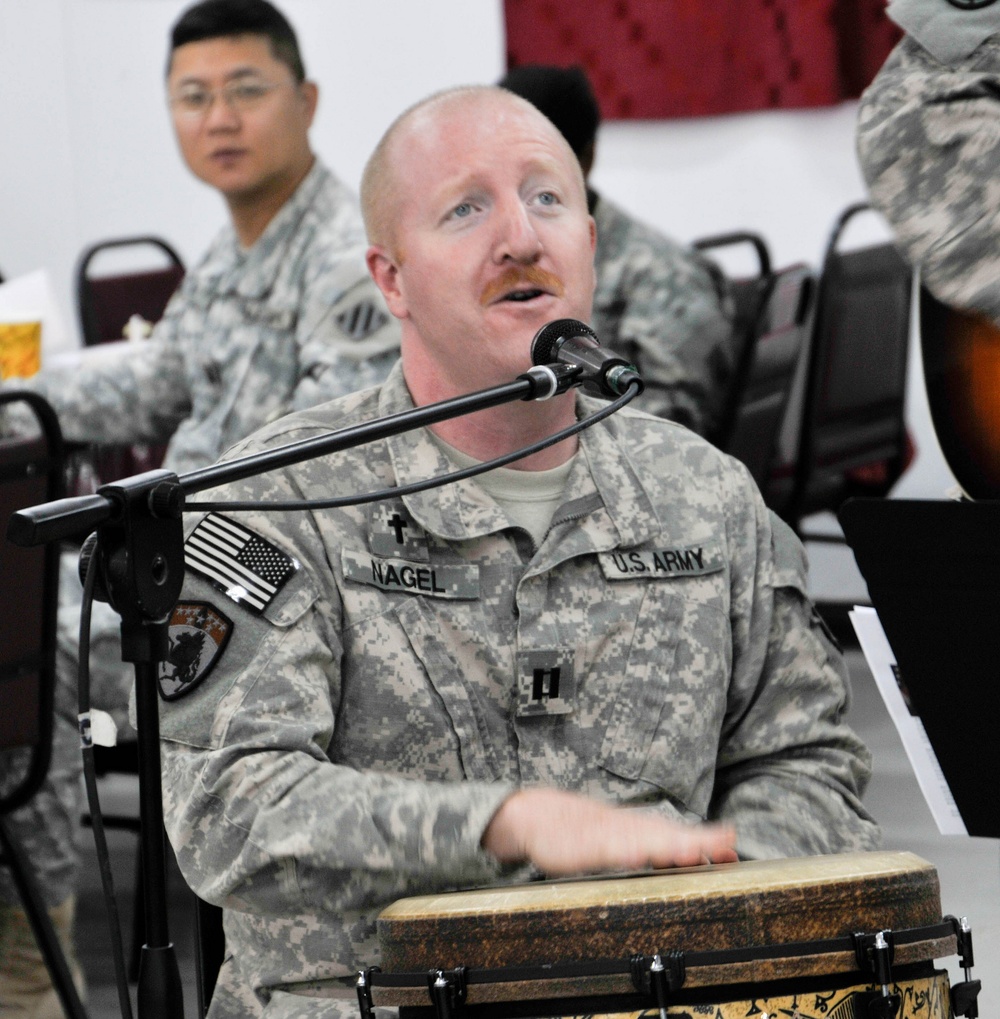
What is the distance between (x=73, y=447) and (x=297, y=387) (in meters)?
0.63

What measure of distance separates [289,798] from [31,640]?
1.12 metres

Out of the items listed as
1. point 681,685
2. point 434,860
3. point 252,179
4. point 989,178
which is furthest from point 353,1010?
point 252,179

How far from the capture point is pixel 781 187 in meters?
5.28

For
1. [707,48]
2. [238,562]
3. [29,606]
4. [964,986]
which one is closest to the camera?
[964,986]

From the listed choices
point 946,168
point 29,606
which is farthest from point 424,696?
point 29,606

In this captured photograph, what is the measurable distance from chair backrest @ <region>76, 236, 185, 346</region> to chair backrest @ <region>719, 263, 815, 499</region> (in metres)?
1.82

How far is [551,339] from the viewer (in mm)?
1334

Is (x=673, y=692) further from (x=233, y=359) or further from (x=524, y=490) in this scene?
(x=233, y=359)

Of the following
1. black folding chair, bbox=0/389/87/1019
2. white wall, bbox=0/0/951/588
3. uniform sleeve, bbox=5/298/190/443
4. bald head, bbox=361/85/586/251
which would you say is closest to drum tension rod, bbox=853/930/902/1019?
bald head, bbox=361/85/586/251

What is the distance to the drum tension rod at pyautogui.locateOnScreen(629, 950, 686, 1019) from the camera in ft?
3.46

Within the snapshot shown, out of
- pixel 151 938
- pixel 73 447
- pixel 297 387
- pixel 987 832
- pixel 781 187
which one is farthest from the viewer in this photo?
pixel 781 187

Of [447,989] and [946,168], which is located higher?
[946,168]

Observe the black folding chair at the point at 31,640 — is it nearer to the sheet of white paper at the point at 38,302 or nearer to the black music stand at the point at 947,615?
the sheet of white paper at the point at 38,302

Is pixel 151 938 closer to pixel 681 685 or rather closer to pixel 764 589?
pixel 681 685
